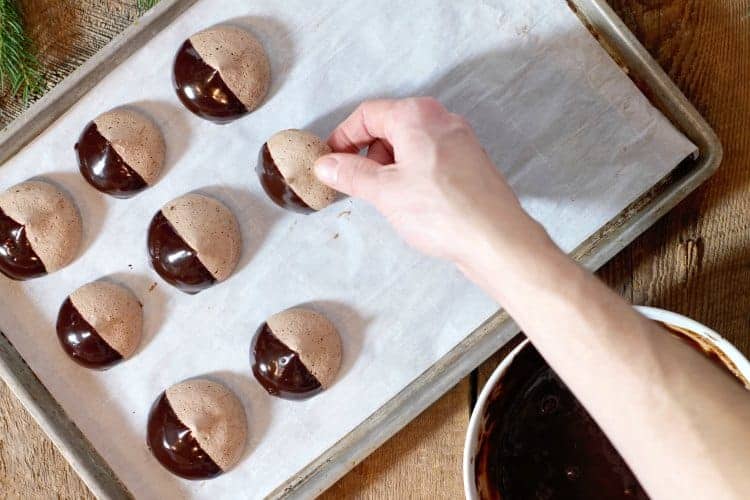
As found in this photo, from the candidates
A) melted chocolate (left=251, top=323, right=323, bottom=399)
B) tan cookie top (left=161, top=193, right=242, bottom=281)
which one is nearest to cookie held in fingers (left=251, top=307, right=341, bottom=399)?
melted chocolate (left=251, top=323, right=323, bottom=399)

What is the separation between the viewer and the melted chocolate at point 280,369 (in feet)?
3.29

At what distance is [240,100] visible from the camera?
3.32 feet

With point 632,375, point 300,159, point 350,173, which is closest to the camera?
point 632,375

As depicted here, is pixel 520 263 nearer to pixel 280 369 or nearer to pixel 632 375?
pixel 632 375

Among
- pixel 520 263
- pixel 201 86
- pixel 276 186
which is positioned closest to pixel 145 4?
pixel 201 86

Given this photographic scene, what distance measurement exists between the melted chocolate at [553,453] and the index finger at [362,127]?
1.13 ft

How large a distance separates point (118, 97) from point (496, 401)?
627 mm

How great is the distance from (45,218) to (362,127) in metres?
0.43

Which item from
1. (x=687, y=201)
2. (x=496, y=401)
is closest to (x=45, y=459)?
(x=496, y=401)

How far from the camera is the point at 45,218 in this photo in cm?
101

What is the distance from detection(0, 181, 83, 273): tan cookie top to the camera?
1005mm

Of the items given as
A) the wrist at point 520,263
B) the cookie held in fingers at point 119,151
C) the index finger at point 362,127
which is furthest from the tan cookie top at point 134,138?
the wrist at point 520,263

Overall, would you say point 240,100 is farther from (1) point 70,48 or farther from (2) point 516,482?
(2) point 516,482

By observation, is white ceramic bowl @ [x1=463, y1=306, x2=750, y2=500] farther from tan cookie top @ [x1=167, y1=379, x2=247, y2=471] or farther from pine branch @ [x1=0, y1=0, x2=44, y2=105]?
pine branch @ [x1=0, y1=0, x2=44, y2=105]
